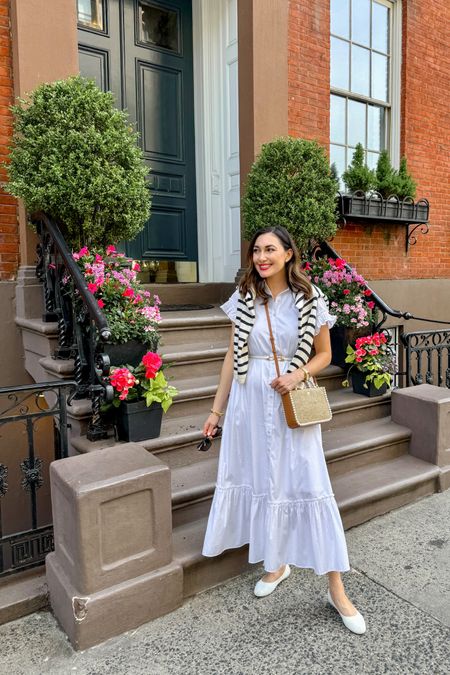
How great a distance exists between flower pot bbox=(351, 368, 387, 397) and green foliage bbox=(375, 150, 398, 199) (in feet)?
9.65

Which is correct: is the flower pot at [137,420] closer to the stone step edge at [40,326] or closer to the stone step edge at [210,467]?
the stone step edge at [210,467]

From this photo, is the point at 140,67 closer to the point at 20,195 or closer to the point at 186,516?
the point at 20,195

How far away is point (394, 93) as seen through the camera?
23.6 feet

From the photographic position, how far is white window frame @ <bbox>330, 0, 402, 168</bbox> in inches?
278

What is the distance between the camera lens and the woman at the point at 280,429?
2504mm

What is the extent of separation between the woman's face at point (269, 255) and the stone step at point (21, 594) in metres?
2.01

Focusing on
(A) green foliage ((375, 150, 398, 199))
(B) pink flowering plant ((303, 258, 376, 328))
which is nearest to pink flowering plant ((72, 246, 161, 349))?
(B) pink flowering plant ((303, 258, 376, 328))

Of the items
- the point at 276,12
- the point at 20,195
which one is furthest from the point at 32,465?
the point at 276,12

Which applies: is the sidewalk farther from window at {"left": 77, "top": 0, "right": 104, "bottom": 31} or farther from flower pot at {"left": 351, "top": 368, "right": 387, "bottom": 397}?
window at {"left": 77, "top": 0, "right": 104, "bottom": 31}

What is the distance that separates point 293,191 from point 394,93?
11.8 feet

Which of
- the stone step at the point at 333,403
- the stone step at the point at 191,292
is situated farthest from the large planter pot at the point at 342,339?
the stone step at the point at 191,292

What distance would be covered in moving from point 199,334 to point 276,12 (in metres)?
3.68

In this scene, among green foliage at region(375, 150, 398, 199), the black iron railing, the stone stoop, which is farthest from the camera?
green foliage at region(375, 150, 398, 199)

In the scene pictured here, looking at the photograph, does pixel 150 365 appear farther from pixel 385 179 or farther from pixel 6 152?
pixel 385 179
